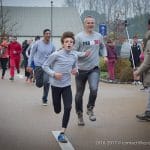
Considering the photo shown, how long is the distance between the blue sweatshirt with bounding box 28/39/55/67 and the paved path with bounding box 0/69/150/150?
1.03 metres

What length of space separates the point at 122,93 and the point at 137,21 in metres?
28.9

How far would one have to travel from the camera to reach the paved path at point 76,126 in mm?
8609

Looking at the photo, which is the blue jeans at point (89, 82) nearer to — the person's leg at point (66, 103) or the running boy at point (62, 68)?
the running boy at point (62, 68)

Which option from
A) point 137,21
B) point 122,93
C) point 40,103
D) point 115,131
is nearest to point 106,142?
point 115,131

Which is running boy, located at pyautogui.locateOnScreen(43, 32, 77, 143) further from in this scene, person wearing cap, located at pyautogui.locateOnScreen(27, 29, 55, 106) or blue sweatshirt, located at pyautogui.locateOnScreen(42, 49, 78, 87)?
person wearing cap, located at pyautogui.locateOnScreen(27, 29, 55, 106)

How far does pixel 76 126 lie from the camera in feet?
33.7

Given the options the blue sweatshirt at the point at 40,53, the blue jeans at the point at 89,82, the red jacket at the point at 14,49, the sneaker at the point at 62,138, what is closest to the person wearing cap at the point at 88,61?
the blue jeans at the point at 89,82

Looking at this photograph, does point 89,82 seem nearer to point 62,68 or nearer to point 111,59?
point 62,68

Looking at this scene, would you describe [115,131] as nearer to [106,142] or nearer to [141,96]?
[106,142]

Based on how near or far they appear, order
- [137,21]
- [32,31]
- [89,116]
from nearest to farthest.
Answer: [89,116] → [137,21] → [32,31]

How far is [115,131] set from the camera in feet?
31.9

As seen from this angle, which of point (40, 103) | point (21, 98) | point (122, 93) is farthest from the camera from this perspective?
point (122, 93)

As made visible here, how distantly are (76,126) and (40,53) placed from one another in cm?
355

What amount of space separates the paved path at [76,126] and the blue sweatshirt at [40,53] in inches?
40.6
